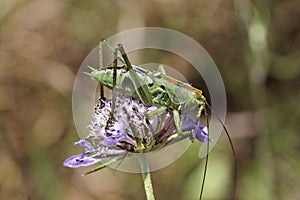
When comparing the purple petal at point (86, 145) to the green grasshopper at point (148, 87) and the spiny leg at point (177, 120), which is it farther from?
the spiny leg at point (177, 120)

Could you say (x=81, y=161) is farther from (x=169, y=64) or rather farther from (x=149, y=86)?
(x=169, y=64)

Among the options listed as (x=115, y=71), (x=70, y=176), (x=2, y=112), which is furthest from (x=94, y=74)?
(x=2, y=112)

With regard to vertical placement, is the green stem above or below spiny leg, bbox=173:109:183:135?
below

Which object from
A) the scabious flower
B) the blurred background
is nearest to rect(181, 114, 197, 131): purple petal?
the scabious flower

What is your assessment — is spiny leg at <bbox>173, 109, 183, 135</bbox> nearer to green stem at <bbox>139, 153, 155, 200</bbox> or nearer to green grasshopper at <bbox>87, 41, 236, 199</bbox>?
green grasshopper at <bbox>87, 41, 236, 199</bbox>

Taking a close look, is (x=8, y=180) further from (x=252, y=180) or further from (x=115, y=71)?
(x=115, y=71)

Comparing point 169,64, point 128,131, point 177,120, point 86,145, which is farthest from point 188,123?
point 169,64
